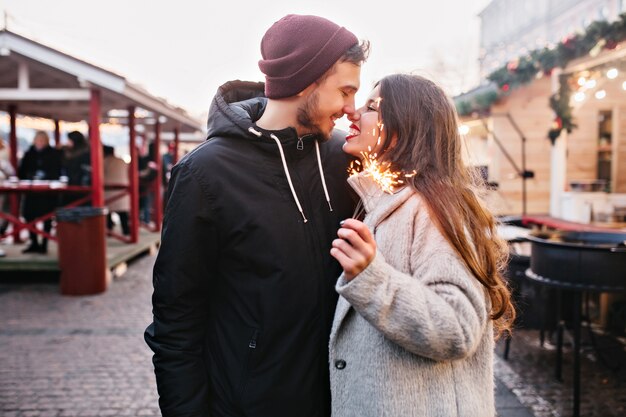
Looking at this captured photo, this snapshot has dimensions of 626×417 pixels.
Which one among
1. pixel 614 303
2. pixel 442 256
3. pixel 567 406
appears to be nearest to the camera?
pixel 442 256

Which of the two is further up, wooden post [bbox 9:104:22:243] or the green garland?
the green garland

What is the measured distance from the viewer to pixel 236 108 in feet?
6.67

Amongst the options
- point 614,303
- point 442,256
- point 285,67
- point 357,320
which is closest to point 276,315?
point 357,320

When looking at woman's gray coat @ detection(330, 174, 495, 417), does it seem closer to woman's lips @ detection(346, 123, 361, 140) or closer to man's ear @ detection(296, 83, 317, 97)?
woman's lips @ detection(346, 123, 361, 140)

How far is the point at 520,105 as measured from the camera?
41.1 feet

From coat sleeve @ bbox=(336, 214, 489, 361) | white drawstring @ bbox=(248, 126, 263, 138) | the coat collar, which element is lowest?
coat sleeve @ bbox=(336, 214, 489, 361)

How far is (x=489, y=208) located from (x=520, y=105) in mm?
11724

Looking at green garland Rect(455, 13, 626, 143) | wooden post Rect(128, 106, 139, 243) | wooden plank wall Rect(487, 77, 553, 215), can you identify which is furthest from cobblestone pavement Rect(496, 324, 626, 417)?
wooden post Rect(128, 106, 139, 243)

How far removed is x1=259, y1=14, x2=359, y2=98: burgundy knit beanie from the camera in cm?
196

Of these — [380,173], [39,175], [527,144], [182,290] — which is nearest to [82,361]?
[182,290]

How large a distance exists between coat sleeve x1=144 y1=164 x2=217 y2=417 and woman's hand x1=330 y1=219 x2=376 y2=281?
1.91 feet

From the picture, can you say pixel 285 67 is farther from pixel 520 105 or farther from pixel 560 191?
pixel 520 105

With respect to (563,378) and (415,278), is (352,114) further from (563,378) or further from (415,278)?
(563,378)

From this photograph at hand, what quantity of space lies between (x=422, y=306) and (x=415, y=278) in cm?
13
